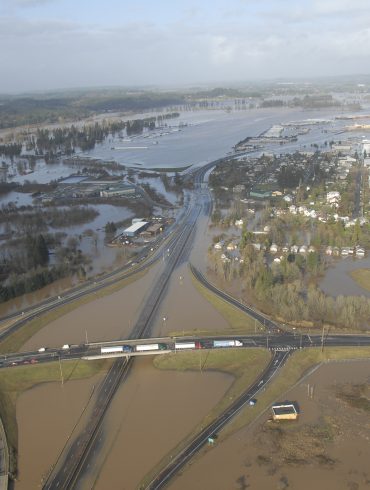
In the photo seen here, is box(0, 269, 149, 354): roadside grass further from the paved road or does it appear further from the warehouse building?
the paved road

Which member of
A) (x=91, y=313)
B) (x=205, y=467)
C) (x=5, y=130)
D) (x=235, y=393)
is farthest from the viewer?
(x=5, y=130)

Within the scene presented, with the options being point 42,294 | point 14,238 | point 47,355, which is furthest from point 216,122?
point 47,355

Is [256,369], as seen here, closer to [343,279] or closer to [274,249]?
[343,279]

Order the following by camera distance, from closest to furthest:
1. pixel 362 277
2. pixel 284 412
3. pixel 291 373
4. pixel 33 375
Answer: pixel 284 412 < pixel 291 373 < pixel 33 375 < pixel 362 277

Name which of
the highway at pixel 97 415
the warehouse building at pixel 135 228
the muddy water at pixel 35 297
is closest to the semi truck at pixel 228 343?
the highway at pixel 97 415

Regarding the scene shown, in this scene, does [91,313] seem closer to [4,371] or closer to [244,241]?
[4,371]

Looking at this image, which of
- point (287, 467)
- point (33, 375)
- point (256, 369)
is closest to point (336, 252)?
point (256, 369)

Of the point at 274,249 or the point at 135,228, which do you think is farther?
the point at 135,228
